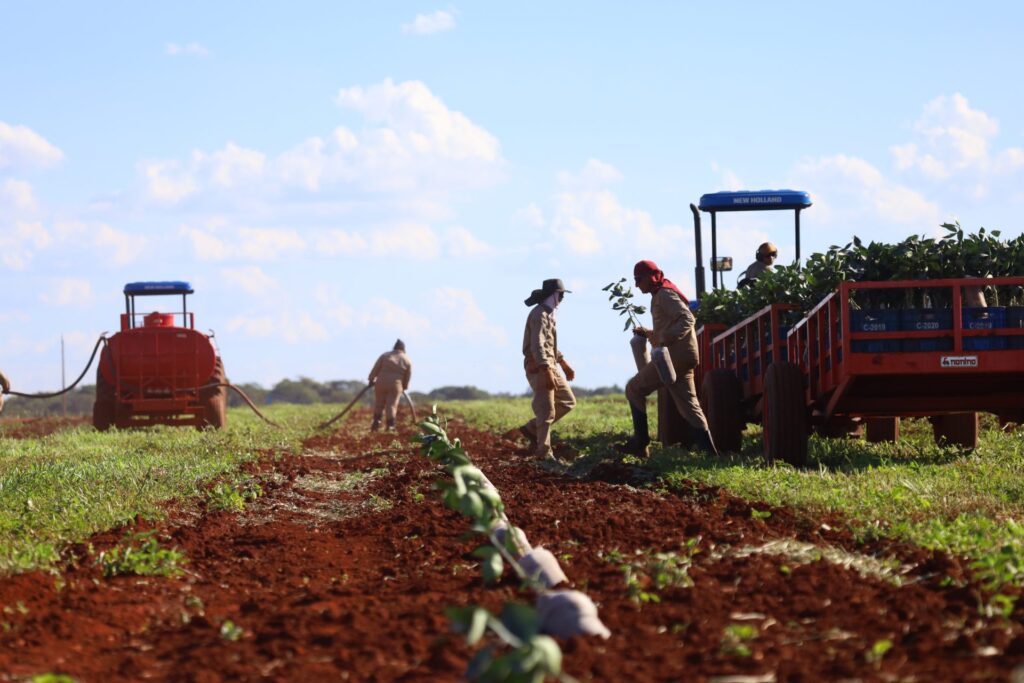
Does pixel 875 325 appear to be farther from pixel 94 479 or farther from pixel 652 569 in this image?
pixel 94 479

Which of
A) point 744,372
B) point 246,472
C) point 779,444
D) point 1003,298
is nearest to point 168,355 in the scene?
point 246,472

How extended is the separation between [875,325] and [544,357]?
187 inches

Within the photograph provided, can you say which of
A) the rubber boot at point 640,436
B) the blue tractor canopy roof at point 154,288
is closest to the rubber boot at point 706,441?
the rubber boot at point 640,436

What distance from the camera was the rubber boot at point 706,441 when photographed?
13.9 meters

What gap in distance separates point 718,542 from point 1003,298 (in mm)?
4913

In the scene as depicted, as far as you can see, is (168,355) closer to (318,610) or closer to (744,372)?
(744,372)

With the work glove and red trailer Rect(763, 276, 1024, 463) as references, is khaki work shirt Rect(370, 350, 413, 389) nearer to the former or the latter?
the work glove

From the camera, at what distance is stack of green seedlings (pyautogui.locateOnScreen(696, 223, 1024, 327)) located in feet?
37.9

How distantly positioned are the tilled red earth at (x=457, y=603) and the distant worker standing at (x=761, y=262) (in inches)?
225

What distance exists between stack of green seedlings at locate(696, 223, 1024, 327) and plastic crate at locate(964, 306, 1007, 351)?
0.73ft

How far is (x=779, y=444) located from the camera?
12297mm

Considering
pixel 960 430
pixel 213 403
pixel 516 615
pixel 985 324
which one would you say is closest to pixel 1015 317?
pixel 985 324

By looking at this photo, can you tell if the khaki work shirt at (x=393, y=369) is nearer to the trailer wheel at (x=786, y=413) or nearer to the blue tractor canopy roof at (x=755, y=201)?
the blue tractor canopy roof at (x=755, y=201)

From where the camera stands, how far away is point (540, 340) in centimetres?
1504
